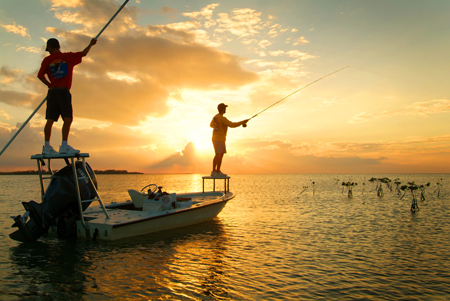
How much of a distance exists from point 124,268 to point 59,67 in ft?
16.8

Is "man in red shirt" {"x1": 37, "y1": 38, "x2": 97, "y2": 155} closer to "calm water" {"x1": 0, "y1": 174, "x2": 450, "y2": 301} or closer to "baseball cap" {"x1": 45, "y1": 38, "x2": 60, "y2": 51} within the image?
"baseball cap" {"x1": 45, "y1": 38, "x2": 60, "y2": 51}

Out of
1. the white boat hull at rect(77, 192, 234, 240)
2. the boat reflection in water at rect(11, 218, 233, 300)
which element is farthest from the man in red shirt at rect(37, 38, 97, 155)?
the boat reflection in water at rect(11, 218, 233, 300)

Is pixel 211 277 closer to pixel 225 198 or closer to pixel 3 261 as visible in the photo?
pixel 3 261

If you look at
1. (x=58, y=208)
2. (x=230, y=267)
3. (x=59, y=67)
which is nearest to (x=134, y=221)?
(x=58, y=208)

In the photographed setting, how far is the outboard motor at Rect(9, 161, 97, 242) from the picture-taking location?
757cm

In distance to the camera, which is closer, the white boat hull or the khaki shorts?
the white boat hull

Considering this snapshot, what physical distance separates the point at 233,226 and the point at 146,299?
27.9 ft

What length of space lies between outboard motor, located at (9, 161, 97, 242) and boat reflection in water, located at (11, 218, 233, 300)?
21.8 inches

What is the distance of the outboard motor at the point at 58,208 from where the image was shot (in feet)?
24.8

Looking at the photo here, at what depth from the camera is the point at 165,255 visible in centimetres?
788

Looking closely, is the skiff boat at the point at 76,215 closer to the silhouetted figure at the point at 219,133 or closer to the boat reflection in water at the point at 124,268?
the boat reflection in water at the point at 124,268

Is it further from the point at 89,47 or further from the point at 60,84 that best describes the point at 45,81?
the point at 89,47

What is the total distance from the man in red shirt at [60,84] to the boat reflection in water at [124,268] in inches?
109

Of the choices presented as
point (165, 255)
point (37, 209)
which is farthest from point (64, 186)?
point (165, 255)
